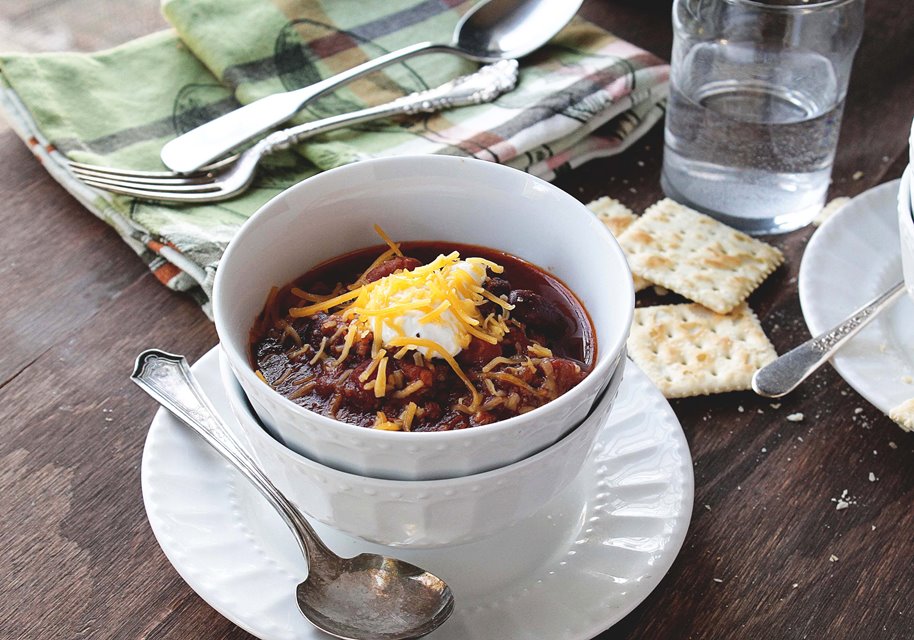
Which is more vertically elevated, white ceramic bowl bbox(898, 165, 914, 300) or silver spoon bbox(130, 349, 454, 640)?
white ceramic bowl bbox(898, 165, 914, 300)

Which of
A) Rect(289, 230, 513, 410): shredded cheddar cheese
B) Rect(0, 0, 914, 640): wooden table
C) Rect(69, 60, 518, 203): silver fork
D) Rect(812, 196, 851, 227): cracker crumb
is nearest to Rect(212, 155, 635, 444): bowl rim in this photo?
Rect(289, 230, 513, 410): shredded cheddar cheese

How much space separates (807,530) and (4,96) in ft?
6.27

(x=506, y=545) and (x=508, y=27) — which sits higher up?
(x=508, y=27)

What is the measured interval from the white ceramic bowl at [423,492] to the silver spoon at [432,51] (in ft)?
3.00

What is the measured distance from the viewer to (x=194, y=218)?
198 cm

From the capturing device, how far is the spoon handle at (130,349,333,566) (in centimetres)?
133

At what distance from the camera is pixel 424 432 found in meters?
1.15

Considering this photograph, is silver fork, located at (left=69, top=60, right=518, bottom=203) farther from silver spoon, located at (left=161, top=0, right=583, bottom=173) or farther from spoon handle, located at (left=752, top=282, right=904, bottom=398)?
spoon handle, located at (left=752, top=282, right=904, bottom=398)

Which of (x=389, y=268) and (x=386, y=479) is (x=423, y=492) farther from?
(x=389, y=268)

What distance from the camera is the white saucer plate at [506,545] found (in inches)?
48.8

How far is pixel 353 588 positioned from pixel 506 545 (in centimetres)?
22

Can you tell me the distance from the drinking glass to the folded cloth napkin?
231 mm

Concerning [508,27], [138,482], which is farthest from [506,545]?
[508,27]

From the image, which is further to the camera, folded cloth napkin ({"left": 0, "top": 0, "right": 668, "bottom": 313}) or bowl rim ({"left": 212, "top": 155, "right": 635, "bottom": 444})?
folded cloth napkin ({"left": 0, "top": 0, "right": 668, "bottom": 313})
